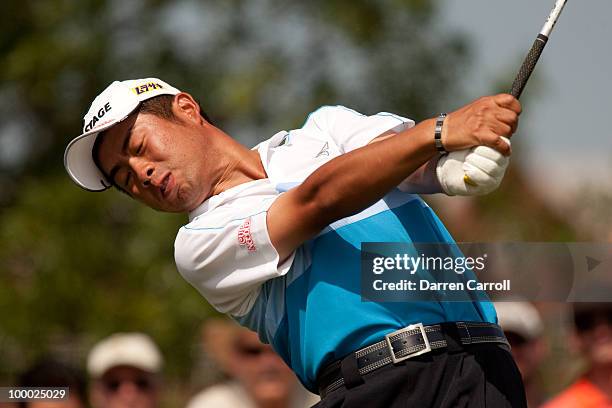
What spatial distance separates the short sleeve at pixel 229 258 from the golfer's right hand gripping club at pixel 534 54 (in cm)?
75

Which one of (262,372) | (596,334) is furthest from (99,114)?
(596,334)

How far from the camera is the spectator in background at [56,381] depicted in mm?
5258

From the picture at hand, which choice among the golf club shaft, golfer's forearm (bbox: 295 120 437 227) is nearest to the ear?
golfer's forearm (bbox: 295 120 437 227)

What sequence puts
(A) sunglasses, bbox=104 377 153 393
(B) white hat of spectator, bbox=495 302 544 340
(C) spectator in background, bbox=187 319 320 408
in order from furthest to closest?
(A) sunglasses, bbox=104 377 153 393 → (C) spectator in background, bbox=187 319 320 408 → (B) white hat of spectator, bbox=495 302 544 340

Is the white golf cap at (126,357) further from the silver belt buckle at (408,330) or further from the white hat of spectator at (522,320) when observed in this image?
the silver belt buckle at (408,330)

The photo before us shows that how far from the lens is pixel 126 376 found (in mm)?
5547

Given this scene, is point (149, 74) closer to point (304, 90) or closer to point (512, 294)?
point (304, 90)

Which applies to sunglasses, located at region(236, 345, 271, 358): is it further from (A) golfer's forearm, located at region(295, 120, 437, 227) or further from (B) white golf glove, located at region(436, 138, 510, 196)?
(B) white golf glove, located at region(436, 138, 510, 196)

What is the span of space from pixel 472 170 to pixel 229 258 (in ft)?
2.63

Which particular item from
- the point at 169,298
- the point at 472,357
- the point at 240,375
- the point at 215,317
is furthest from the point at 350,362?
the point at 169,298

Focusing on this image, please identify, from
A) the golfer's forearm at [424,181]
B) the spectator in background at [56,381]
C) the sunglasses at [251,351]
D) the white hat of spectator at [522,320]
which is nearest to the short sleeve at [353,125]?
the golfer's forearm at [424,181]

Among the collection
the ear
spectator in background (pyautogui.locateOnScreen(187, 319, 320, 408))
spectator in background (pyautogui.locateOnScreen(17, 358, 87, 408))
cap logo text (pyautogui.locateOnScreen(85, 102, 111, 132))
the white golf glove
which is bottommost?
spectator in background (pyautogui.locateOnScreen(17, 358, 87, 408))

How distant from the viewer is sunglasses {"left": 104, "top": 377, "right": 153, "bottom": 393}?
18.2 feet

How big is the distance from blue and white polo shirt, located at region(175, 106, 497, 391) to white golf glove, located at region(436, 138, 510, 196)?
36 centimetres
